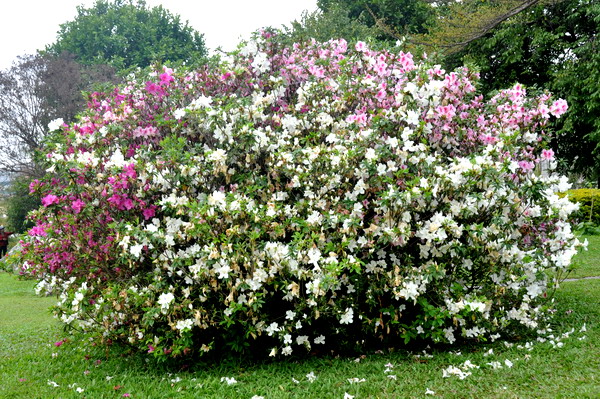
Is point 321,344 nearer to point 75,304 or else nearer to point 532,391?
point 532,391

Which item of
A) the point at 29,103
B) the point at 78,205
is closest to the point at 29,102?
the point at 29,103

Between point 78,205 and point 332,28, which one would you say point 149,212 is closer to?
point 78,205

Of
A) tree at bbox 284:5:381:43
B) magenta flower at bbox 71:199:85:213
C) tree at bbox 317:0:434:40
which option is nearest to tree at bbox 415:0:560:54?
tree at bbox 284:5:381:43

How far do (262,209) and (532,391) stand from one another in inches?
96.2

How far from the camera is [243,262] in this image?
4.01m

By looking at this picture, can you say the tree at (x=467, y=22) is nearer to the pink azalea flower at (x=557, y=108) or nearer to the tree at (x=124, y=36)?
the pink azalea flower at (x=557, y=108)

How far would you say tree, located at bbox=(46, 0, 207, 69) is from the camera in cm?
3047

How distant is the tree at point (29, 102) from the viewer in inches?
866

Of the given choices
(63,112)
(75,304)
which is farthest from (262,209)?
(63,112)

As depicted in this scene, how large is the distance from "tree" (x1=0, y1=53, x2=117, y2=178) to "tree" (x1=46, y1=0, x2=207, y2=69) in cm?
768

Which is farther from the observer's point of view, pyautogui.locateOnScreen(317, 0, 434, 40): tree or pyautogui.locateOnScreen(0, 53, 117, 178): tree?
pyautogui.locateOnScreen(0, 53, 117, 178): tree

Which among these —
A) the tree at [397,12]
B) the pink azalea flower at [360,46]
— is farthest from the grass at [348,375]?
the tree at [397,12]

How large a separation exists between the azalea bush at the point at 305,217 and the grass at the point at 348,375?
0.79ft

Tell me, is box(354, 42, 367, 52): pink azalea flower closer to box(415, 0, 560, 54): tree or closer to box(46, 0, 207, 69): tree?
box(415, 0, 560, 54): tree
